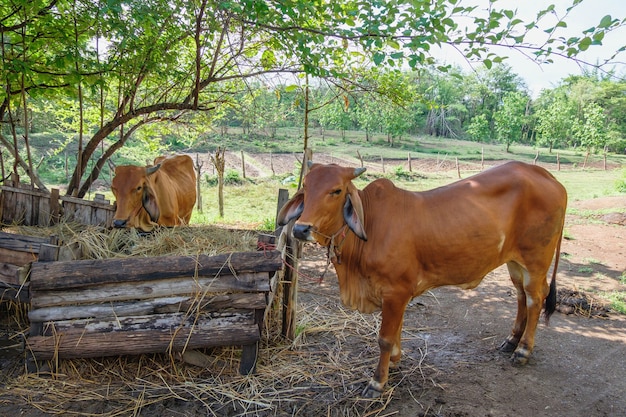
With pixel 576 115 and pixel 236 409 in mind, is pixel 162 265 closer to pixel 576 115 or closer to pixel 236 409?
pixel 236 409

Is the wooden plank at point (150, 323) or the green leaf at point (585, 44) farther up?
the green leaf at point (585, 44)

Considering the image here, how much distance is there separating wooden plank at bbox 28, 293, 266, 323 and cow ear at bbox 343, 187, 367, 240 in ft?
3.49

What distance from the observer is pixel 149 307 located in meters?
3.71

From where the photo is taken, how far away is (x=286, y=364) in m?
4.07

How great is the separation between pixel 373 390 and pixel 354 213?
1502mm

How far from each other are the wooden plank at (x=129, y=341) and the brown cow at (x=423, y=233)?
1109 mm

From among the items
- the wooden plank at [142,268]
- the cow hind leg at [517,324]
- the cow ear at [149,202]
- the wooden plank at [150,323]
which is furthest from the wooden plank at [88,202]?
the cow hind leg at [517,324]

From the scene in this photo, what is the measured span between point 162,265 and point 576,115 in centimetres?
5265

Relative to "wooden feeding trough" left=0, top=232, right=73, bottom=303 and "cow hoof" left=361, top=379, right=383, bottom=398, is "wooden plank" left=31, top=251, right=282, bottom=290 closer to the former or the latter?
"wooden feeding trough" left=0, top=232, right=73, bottom=303

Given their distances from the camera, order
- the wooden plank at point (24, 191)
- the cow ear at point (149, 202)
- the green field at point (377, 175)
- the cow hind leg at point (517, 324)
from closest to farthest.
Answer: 1. the cow hind leg at point (517, 324)
2. the cow ear at point (149, 202)
3. the wooden plank at point (24, 191)
4. the green field at point (377, 175)

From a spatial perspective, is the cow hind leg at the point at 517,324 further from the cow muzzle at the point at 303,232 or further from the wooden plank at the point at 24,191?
the wooden plank at the point at 24,191

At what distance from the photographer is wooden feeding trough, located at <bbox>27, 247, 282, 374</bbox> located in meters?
3.59

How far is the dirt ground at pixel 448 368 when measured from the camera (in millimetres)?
3459

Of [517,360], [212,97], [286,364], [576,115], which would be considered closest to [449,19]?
[517,360]
